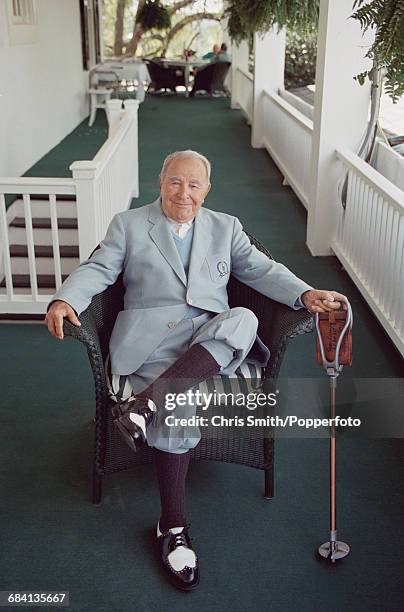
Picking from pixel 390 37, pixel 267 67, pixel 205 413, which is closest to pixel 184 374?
pixel 205 413

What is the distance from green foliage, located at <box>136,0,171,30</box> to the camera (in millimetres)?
15242

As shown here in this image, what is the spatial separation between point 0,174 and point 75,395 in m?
2.98

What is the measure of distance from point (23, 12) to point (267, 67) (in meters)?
3.36

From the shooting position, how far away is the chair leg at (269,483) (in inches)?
97.7

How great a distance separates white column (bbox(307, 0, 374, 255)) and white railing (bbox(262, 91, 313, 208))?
3.63ft

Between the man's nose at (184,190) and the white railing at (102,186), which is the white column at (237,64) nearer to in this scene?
the white railing at (102,186)

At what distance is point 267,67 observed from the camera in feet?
30.1

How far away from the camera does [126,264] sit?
2.45 meters

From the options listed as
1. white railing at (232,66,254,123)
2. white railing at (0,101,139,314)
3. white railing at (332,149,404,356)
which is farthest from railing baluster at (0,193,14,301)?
white railing at (232,66,254,123)

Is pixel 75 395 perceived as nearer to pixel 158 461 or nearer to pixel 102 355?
pixel 102 355

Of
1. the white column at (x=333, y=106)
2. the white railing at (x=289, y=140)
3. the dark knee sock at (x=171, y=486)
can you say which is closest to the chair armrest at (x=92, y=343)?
the dark knee sock at (x=171, y=486)

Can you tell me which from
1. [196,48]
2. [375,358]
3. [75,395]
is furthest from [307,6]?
[196,48]

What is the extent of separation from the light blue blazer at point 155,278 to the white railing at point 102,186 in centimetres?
147

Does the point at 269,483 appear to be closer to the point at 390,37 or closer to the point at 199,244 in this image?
the point at 199,244
